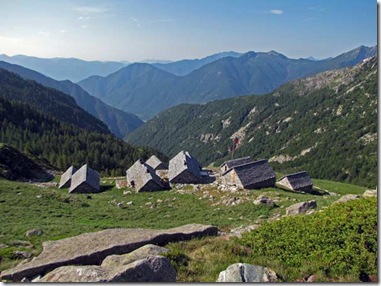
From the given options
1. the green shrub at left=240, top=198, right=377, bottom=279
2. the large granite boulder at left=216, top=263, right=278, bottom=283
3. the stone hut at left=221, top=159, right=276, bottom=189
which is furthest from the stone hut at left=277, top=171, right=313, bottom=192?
the large granite boulder at left=216, top=263, right=278, bottom=283

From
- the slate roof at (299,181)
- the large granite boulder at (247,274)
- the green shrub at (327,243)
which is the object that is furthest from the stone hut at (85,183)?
the large granite boulder at (247,274)

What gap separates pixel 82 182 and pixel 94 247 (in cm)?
3122

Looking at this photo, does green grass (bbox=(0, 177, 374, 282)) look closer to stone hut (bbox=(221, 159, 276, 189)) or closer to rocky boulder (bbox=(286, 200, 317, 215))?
rocky boulder (bbox=(286, 200, 317, 215))

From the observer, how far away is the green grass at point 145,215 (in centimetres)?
1272

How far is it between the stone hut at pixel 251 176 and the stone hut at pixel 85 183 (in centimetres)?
1595

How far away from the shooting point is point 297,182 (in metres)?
44.8

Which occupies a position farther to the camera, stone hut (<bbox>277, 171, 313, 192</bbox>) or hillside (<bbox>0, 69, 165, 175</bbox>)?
hillside (<bbox>0, 69, 165, 175</bbox>)

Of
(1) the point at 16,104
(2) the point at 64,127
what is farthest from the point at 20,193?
(1) the point at 16,104

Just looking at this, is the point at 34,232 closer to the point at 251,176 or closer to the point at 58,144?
the point at 251,176

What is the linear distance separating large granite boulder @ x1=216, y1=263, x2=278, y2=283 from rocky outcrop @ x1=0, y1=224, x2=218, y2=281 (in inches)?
177

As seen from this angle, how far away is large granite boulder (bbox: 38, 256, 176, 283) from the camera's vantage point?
32.1 ft

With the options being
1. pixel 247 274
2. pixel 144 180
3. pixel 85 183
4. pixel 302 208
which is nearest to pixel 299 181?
pixel 144 180

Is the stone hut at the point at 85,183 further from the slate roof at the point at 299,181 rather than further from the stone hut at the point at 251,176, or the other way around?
the slate roof at the point at 299,181

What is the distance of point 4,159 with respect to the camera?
55000mm
